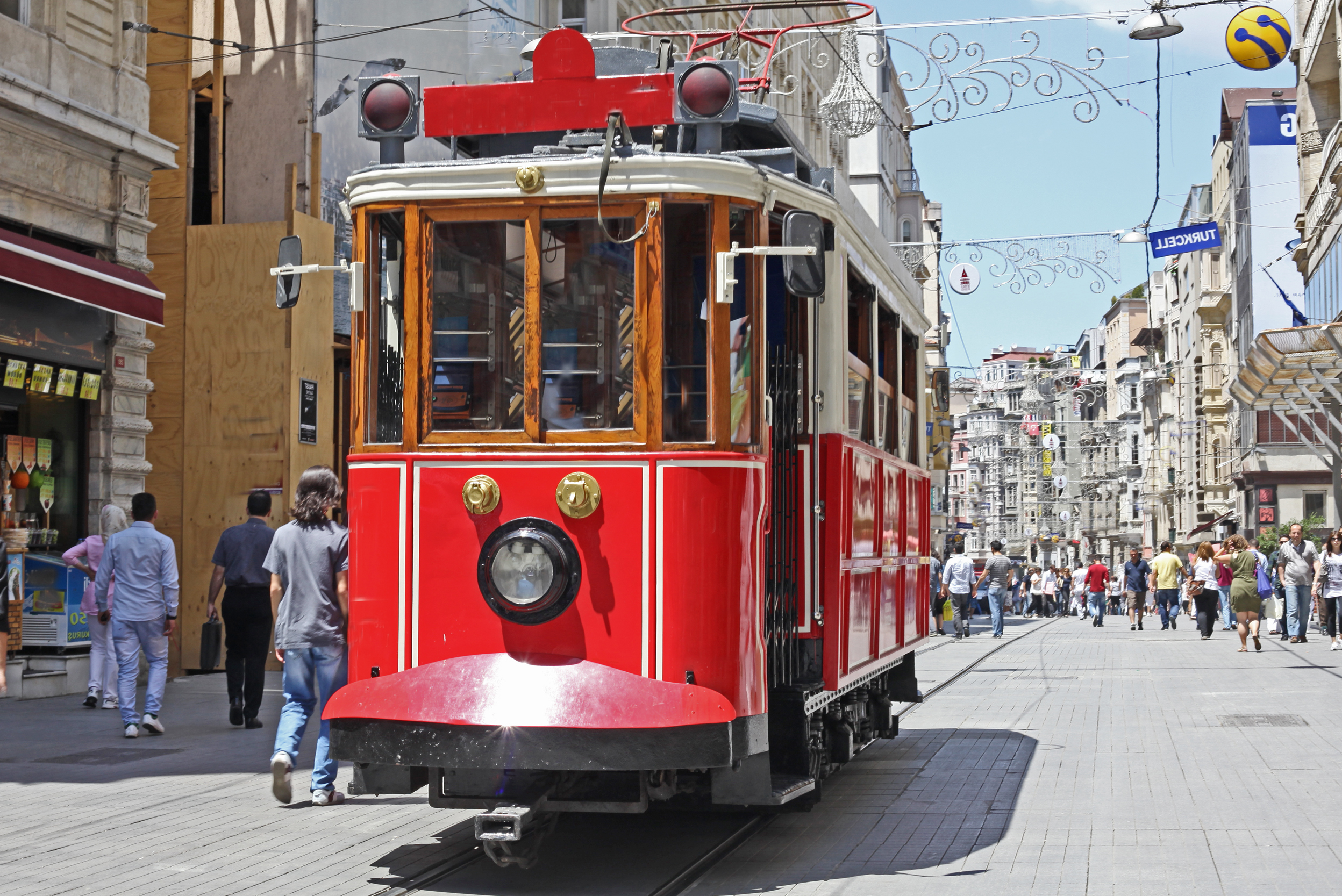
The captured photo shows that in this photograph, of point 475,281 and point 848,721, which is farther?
point 848,721

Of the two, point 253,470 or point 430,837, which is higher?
point 253,470

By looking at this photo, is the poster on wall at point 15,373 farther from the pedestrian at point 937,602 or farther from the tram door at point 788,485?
the pedestrian at point 937,602

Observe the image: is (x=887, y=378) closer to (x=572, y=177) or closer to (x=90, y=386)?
(x=572, y=177)

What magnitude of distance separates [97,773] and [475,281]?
4.77 metres

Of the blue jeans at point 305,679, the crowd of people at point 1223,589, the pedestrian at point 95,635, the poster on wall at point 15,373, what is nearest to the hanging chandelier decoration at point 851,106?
the crowd of people at point 1223,589

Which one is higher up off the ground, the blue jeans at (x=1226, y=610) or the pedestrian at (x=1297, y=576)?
the pedestrian at (x=1297, y=576)

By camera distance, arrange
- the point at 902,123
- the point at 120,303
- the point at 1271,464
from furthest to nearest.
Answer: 1. the point at 902,123
2. the point at 1271,464
3. the point at 120,303

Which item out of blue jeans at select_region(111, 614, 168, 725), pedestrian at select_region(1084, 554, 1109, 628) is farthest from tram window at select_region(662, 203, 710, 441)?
pedestrian at select_region(1084, 554, 1109, 628)

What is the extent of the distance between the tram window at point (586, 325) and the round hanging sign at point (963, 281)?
1812cm

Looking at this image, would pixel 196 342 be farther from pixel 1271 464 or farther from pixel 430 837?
pixel 1271 464

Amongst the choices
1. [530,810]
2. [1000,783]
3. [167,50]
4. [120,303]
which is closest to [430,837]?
[530,810]

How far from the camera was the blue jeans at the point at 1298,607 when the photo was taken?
24.3 metres

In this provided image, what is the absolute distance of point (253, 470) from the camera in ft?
57.8

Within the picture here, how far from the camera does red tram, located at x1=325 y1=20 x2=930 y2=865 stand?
668cm
